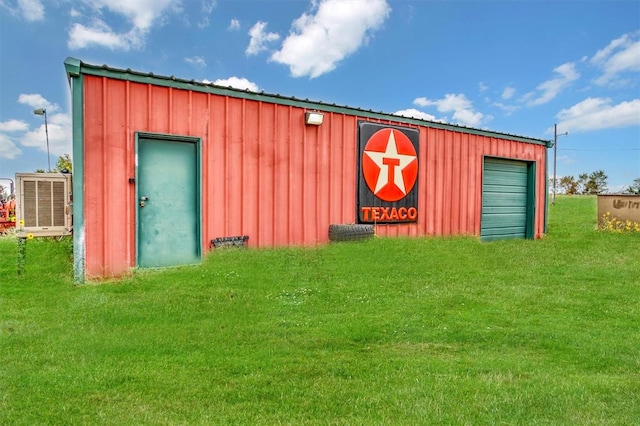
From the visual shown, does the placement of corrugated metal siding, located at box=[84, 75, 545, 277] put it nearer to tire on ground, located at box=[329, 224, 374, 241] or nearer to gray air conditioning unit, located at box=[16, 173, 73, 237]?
tire on ground, located at box=[329, 224, 374, 241]

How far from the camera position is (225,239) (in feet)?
21.2

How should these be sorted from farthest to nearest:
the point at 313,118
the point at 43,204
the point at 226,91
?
1. the point at 313,118
2. the point at 226,91
3. the point at 43,204

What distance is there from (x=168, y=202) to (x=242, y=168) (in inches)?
51.0

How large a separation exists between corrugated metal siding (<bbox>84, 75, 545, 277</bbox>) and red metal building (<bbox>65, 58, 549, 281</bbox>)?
0.02 m

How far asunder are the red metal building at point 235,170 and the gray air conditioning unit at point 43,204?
649mm

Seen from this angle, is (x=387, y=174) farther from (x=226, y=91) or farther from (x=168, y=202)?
(x=168, y=202)

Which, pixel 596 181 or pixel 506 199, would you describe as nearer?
pixel 506 199

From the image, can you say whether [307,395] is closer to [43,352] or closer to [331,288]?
[43,352]

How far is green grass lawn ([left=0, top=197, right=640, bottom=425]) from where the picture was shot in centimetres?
219

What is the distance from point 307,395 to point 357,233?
527cm

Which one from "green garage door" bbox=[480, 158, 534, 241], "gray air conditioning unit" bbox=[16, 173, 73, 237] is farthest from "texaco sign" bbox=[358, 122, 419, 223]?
"gray air conditioning unit" bbox=[16, 173, 73, 237]

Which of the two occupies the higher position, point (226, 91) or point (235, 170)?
point (226, 91)

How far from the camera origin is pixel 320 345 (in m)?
3.14

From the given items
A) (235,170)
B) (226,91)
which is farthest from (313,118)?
(235,170)
